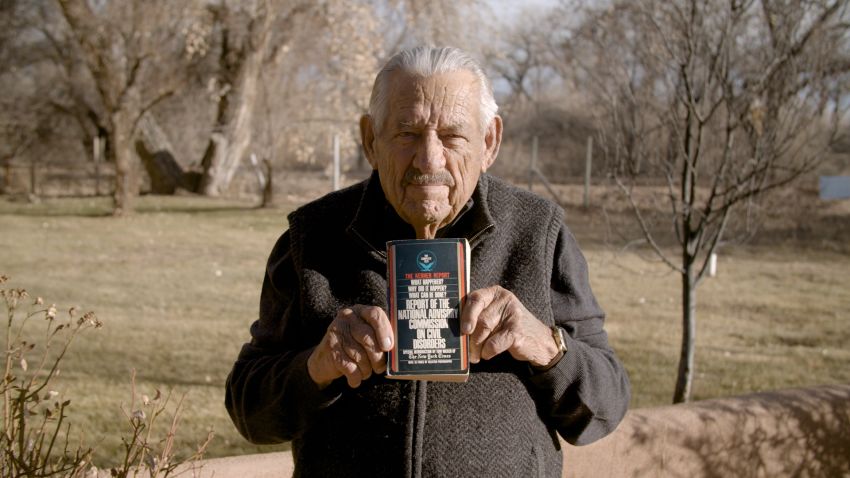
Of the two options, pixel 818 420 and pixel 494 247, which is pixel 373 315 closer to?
pixel 494 247

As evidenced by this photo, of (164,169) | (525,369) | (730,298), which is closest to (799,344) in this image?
(730,298)

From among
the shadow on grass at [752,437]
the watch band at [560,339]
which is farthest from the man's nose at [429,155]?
the shadow on grass at [752,437]

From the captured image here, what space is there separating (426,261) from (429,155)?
0.79 ft

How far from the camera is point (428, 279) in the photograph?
61.3 inches

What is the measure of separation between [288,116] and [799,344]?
13.9m

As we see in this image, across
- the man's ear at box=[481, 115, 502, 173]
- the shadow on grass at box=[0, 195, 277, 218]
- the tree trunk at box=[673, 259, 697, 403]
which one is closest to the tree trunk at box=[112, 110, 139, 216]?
the shadow on grass at box=[0, 195, 277, 218]

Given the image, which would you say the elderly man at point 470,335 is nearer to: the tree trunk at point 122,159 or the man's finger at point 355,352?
the man's finger at point 355,352

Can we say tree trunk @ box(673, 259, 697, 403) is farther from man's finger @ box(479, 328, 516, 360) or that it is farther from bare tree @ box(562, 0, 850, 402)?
man's finger @ box(479, 328, 516, 360)

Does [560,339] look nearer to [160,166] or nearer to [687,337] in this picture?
[687,337]

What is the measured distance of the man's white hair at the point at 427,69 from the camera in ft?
5.59

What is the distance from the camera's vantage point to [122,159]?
15898 mm

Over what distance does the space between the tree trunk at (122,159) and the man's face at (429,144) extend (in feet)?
49.8

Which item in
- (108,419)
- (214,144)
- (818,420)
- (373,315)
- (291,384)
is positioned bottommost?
(108,419)

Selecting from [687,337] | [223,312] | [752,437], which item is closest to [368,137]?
[752,437]
